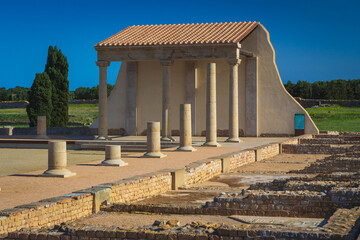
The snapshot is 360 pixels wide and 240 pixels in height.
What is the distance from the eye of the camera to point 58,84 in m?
41.6

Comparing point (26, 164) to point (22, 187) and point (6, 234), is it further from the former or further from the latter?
point (6, 234)

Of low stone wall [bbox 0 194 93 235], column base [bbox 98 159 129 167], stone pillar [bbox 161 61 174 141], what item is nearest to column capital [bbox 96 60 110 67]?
stone pillar [bbox 161 61 174 141]

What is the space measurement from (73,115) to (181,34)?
142ft

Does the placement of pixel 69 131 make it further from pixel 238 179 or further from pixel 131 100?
pixel 238 179

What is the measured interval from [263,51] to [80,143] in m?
10.4

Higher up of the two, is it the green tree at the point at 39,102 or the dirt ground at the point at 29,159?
the green tree at the point at 39,102

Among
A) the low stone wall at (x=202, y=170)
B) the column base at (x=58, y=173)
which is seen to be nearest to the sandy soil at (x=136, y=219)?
the column base at (x=58, y=173)

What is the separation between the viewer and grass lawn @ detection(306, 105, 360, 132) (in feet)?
175

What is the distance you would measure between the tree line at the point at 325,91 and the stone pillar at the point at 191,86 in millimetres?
53025

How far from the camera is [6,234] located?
340 inches

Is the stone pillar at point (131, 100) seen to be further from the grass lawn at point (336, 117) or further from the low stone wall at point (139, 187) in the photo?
the grass lawn at point (336, 117)

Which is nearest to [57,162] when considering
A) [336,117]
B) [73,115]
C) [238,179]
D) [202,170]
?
[202,170]

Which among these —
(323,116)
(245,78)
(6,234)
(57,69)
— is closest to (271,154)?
(245,78)

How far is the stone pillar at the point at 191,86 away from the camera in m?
31.5
